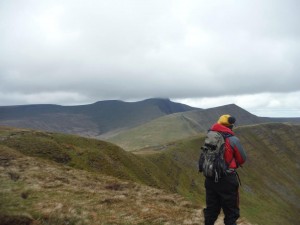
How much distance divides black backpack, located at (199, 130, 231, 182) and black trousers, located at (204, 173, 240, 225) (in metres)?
0.44

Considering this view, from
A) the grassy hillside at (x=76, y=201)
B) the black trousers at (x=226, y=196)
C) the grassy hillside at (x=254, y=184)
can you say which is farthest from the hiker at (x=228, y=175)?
the grassy hillside at (x=254, y=184)

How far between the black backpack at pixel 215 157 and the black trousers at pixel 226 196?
440 mm

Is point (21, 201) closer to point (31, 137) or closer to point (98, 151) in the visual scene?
point (31, 137)

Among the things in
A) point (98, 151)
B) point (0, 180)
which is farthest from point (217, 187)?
point (98, 151)

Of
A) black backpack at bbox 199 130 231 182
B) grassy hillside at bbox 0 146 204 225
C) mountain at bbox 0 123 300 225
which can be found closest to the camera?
black backpack at bbox 199 130 231 182

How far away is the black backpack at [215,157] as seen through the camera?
49.0ft

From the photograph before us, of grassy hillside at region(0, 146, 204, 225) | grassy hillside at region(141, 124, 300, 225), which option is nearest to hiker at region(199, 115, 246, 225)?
grassy hillside at region(0, 146, 204, 225)

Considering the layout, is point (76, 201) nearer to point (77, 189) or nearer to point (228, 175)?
point (77, 189)

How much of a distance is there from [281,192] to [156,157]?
79308mm

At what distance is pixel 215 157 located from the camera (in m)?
15.1

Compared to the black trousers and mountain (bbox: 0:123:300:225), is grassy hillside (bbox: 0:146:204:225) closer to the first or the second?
mountain (bbox: 0:123:300:225)

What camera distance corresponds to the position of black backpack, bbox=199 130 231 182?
14938 mm

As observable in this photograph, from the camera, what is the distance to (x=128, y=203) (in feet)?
75.5

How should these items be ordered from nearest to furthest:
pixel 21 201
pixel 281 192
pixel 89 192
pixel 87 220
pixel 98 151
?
pixel 87 220
pixel 21 201
pixel 89 192
pixel 98 151
pixel 281 192
